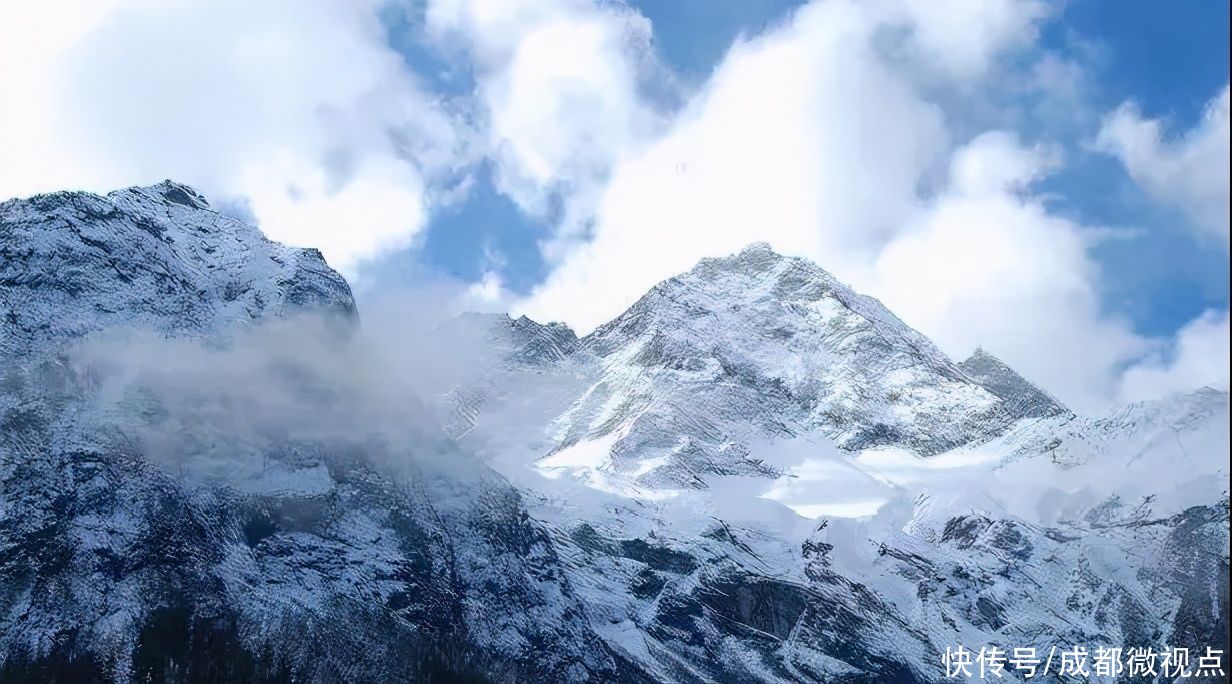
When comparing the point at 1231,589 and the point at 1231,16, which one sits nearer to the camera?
the point at 1231,16

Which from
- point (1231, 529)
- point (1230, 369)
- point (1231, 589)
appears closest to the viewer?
point (1230, 369)

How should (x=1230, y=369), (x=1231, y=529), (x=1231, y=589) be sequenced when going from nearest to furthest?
(x=1230, y=369) → (x=1231, y=529) → (x=1231, y=589)

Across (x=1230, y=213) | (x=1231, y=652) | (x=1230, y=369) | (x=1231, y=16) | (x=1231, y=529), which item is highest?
(x=1231, y=16)

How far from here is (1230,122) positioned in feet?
216

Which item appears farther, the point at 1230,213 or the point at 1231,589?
the point at 1231,589

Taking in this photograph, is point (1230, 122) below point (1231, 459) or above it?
above

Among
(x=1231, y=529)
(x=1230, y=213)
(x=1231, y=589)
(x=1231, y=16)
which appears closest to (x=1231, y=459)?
(x=1231, y=529)

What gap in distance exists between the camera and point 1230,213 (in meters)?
63.2

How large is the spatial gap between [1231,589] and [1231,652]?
18085 millimetres

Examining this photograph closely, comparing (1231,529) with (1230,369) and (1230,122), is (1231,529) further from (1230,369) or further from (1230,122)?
(1230,122)

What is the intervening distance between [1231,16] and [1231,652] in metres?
30.7

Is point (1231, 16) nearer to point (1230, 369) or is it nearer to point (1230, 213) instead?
point (1230, 213)

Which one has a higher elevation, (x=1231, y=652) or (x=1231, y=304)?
(x=1231, y=304)

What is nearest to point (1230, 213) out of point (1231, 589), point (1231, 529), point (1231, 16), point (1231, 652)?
point (1231, 16)
